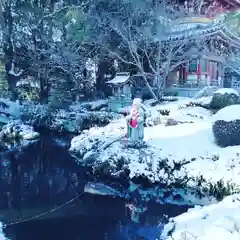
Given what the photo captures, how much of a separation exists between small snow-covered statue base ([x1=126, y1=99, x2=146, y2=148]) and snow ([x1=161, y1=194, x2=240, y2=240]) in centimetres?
516

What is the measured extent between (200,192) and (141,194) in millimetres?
1795

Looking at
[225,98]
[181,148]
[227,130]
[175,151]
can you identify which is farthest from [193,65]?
[175,151]

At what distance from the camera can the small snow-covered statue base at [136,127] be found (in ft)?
41.1

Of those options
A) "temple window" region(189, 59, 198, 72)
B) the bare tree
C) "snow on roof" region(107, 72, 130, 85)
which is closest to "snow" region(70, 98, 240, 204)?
the bare tree

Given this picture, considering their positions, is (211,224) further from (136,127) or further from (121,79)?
(121,79)

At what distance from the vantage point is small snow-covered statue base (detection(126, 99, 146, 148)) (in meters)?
12.5

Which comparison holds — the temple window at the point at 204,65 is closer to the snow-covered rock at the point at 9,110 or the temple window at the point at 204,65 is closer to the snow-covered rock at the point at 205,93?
the snow-covered rock at the point at 205,93

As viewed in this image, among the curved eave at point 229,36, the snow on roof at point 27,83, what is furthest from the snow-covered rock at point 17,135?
the curved eave at point 229,36

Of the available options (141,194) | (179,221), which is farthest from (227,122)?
(179,221)

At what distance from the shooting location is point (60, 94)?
26.7m

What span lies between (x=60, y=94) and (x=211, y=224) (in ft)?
69.9

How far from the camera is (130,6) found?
78.9ft

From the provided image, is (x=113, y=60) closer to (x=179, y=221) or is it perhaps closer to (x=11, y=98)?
(x=11, y=98)

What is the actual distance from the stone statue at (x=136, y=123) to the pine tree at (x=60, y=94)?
13.2m
